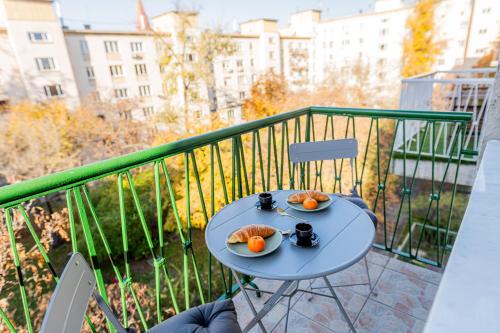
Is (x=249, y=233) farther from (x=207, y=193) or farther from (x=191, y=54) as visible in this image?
(x=191, y=54)

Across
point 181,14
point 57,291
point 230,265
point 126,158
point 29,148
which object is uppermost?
point 181,14

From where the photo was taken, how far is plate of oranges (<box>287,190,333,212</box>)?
159 centimetres

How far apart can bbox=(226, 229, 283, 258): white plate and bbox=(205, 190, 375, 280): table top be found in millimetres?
26

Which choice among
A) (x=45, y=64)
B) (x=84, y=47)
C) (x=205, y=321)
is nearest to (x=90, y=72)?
(x=84, y=47)

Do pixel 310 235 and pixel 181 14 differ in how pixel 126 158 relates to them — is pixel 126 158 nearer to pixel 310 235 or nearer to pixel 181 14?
pixel 310 235

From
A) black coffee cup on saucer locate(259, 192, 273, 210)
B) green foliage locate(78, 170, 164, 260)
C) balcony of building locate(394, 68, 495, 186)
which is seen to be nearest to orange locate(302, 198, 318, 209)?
black coffee cup on saucer locate(259, 192, 273, 210)

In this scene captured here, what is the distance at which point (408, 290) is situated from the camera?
212 cm

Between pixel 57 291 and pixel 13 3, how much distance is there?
860 inches

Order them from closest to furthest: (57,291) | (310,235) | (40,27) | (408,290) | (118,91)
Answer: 1. (57,291)
2. (310,235)
3. (408,290)
4. (40,27)
5. (118,91)

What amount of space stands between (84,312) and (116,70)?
22.3 metres

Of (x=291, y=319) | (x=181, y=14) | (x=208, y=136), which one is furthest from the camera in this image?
(x=181, y=14)

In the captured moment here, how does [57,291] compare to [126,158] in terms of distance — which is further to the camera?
[126,158]

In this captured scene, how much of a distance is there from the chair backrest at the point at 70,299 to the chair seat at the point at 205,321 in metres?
0.39

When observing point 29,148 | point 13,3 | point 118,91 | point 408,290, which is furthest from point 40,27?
point 408,290
